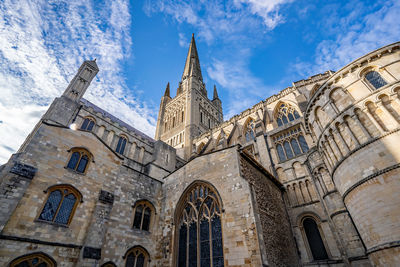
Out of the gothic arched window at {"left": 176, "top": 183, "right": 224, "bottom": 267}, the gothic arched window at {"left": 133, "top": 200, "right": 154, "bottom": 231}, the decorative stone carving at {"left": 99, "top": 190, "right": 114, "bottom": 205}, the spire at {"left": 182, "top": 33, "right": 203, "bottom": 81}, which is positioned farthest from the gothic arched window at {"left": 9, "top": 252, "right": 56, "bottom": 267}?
the spire at {"left": 182, "top": 33, "right": 203, "bottom": 81}

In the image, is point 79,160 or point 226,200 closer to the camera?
point 226,200

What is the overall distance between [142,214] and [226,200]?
19.4ft

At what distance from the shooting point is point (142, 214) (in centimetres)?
1231

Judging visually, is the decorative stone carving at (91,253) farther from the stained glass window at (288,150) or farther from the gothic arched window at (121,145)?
the stained glass window at (288,150)

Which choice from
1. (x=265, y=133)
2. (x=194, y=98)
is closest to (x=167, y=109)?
(x=194, y=98)

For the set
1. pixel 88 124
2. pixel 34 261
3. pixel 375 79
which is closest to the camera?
pixel 34 261

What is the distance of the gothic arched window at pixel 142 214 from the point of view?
1184cm

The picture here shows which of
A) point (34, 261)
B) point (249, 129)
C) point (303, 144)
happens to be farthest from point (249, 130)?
point (34, 261)

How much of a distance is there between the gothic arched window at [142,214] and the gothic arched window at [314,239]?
1076 cm

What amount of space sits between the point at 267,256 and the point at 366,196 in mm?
4699

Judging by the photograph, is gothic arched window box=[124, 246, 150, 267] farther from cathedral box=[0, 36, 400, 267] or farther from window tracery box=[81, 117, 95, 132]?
window tracery box=[81, 117, 95, 132]

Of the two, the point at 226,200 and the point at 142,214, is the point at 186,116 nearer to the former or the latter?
the point at 142,214

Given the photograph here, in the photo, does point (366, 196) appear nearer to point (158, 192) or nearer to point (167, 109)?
Result: point (158, 192)

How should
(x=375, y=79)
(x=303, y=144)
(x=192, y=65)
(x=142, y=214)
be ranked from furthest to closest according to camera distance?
(x=192, y=65)
(x=303, y=144)
(x=142, y=214)
(x=375, y=79)
